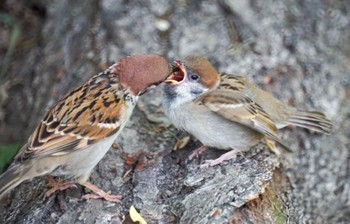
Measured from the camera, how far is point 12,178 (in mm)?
4703

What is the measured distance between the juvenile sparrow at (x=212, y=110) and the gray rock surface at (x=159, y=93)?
0.42ft

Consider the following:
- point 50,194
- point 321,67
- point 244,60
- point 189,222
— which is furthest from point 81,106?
point 321,67

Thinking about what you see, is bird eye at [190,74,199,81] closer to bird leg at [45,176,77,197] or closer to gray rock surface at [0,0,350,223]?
gray rock surface at [0,0,350,223]

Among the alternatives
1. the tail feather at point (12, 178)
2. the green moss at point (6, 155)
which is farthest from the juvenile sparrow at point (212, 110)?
the green moss at point (6, 155)

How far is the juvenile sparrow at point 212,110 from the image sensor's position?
5230mm

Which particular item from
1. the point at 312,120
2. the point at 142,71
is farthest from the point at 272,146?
the point at 142,71

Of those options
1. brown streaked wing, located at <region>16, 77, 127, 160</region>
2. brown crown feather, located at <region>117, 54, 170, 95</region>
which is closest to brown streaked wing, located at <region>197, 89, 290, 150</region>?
brown crown feather, located at <region>117, 54, 170, 95</region>

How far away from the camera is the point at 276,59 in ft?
19.7

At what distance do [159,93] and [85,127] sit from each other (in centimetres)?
109

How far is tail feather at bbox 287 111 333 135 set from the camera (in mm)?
5548

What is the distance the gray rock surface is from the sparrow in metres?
0.26

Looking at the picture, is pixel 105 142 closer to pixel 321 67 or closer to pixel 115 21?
pixel 115 21

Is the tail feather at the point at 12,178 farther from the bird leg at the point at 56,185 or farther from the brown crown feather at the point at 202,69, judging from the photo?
the brown crown feather at the point at 202,69

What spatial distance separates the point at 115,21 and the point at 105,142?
56.5 inches
